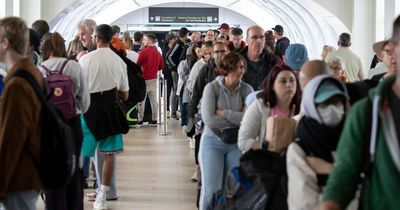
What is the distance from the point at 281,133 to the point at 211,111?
6.14 feet

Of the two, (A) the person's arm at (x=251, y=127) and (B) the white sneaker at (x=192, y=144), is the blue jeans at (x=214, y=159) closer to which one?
(A) the person's arm at (x=251, y=127)

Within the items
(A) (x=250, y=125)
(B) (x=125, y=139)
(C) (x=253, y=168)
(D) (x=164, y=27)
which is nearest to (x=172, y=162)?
(B) (x=125, y=139)

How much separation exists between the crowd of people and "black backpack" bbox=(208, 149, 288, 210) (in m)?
0.02

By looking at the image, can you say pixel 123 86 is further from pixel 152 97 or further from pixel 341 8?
pixel 341 8

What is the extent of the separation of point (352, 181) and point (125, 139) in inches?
416

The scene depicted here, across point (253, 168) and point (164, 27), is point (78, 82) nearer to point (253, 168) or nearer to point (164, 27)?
point (253, 168)

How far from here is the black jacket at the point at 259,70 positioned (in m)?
7.29

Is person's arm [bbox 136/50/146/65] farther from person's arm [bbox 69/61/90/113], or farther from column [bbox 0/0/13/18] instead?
person's arm [bbox 69/61/90/113]

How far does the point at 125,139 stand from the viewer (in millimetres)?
13375

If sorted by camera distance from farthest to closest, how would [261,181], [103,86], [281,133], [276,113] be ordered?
1. [103,86]
2. [276,113]
3. [281,133]
4. [261,181]

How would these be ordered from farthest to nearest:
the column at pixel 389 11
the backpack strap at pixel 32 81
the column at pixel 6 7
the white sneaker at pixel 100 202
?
1. the column at pixel 389 11
2. the column at pixel 6 7
3. the white sneaker at pixel 100 202
4. the backpack strap at pixel 32 81

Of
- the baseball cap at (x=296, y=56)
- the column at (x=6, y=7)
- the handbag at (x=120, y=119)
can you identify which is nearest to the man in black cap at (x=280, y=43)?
the handbag at (x=120, y=119)

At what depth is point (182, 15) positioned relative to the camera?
137 feet

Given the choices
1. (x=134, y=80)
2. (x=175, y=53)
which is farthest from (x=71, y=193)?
(x=175, y=53)
